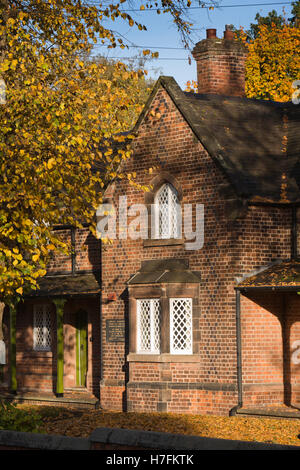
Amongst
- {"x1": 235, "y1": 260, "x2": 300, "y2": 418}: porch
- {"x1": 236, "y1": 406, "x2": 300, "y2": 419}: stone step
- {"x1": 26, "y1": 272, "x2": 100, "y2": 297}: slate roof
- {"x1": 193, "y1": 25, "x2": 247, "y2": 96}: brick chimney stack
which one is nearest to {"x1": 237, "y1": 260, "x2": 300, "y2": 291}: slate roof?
{"x1": 235, "y1": 260, "x2": 300, "y2": 418}: porch

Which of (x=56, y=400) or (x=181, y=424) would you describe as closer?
(x=181, y=424)

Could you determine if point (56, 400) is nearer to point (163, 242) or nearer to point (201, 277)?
point (163, 242)

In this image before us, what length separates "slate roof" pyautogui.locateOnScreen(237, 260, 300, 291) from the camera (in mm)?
21234

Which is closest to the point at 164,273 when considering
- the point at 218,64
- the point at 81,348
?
the point at 81,348

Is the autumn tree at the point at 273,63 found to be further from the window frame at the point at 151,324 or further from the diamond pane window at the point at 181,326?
the diamond pane window at the point at 181,326

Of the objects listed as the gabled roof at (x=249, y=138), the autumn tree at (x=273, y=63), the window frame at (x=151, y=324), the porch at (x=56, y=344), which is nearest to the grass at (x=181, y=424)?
the window frame at (x=151, y=324)

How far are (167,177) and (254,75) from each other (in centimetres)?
2435

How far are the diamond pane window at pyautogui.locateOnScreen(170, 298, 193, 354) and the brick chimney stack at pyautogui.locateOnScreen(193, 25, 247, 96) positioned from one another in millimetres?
7809

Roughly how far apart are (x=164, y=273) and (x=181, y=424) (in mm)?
4735

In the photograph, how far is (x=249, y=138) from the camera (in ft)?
82.7

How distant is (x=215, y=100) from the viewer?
2636cm

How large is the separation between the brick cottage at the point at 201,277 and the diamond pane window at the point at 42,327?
4.72ft

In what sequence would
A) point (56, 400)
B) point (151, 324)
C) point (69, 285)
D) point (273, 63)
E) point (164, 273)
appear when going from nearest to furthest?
point (164, 273)
point (151, 324)
point (56, 400)
point (69, 285)
point (273, 63)
